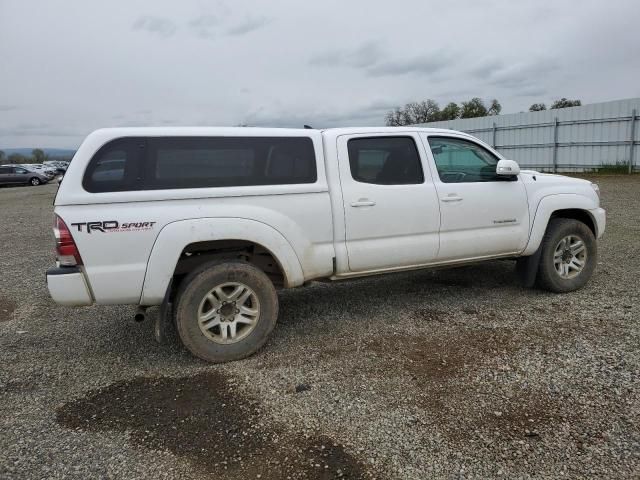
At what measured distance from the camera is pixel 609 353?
3826mm

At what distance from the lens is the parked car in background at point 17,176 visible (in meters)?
34.7

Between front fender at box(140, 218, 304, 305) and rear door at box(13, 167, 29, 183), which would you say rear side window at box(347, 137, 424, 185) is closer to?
front fender at box(140, 218, 304, 305)

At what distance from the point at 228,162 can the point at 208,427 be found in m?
2.02

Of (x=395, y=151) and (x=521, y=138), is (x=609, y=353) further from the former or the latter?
(x=521, y=138)

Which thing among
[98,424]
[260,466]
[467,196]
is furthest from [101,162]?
[467,196]

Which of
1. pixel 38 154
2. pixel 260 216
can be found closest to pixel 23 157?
pixel 38 154

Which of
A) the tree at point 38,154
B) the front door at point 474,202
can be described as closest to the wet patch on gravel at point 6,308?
the front door at point 474,202

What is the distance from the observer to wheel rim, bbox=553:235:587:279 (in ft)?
17.7

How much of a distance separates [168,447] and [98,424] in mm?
602

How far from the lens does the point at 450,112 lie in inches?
2019

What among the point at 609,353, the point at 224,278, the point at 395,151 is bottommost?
the point at 609,353

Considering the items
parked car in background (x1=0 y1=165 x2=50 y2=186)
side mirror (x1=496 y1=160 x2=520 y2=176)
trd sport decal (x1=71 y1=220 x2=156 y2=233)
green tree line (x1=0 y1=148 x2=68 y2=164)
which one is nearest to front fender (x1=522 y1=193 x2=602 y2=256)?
side mirror (x1=496 y1=160 x2=520 y2=176)

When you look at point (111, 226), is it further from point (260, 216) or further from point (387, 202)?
point (387, 202)

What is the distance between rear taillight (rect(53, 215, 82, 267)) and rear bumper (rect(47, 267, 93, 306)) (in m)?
0.07
